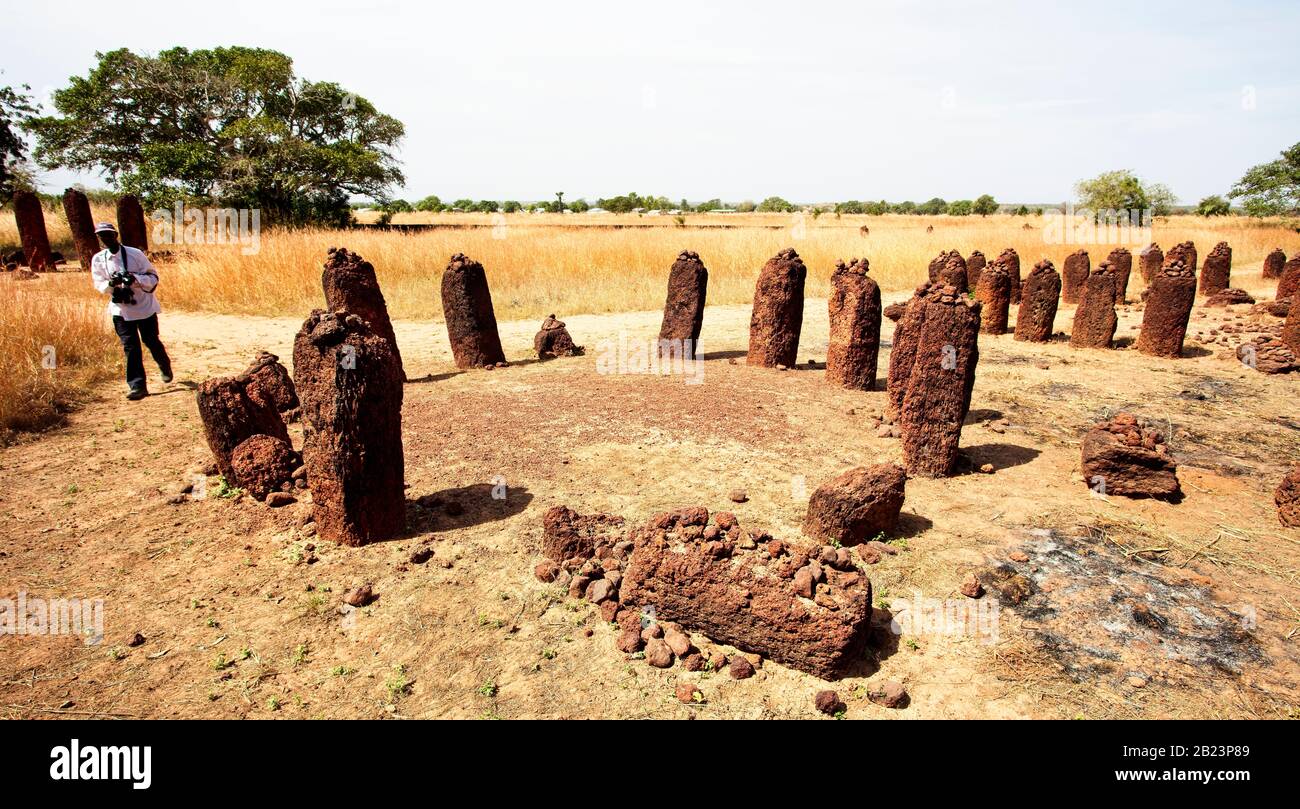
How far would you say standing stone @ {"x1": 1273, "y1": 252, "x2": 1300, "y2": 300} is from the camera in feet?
40.4

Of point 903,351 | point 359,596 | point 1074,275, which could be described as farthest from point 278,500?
point 1074,275

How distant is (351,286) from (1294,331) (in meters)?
12.7

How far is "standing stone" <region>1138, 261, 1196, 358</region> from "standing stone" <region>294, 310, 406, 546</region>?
10.7 meters

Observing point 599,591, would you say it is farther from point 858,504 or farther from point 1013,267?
point 1013,267

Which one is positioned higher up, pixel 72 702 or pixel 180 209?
pixel 180 209

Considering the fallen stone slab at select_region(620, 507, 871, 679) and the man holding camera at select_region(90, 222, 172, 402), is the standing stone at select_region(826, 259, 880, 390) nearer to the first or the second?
the fallen stone slab at select_region(620, 507, 871, 679)

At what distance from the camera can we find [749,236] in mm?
19891

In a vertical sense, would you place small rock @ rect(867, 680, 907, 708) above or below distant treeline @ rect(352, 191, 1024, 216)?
below

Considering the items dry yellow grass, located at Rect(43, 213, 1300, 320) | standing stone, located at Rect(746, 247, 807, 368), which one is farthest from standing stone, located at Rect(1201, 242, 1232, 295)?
standing stone, located at Rect(746, 247, 807, 368)

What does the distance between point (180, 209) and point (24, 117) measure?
19.0ft

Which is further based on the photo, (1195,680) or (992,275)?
(992,275)

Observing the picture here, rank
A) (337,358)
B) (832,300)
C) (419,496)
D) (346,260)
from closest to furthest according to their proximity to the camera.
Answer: (337,358)
(419,496)
(346,260)
(832,300)
